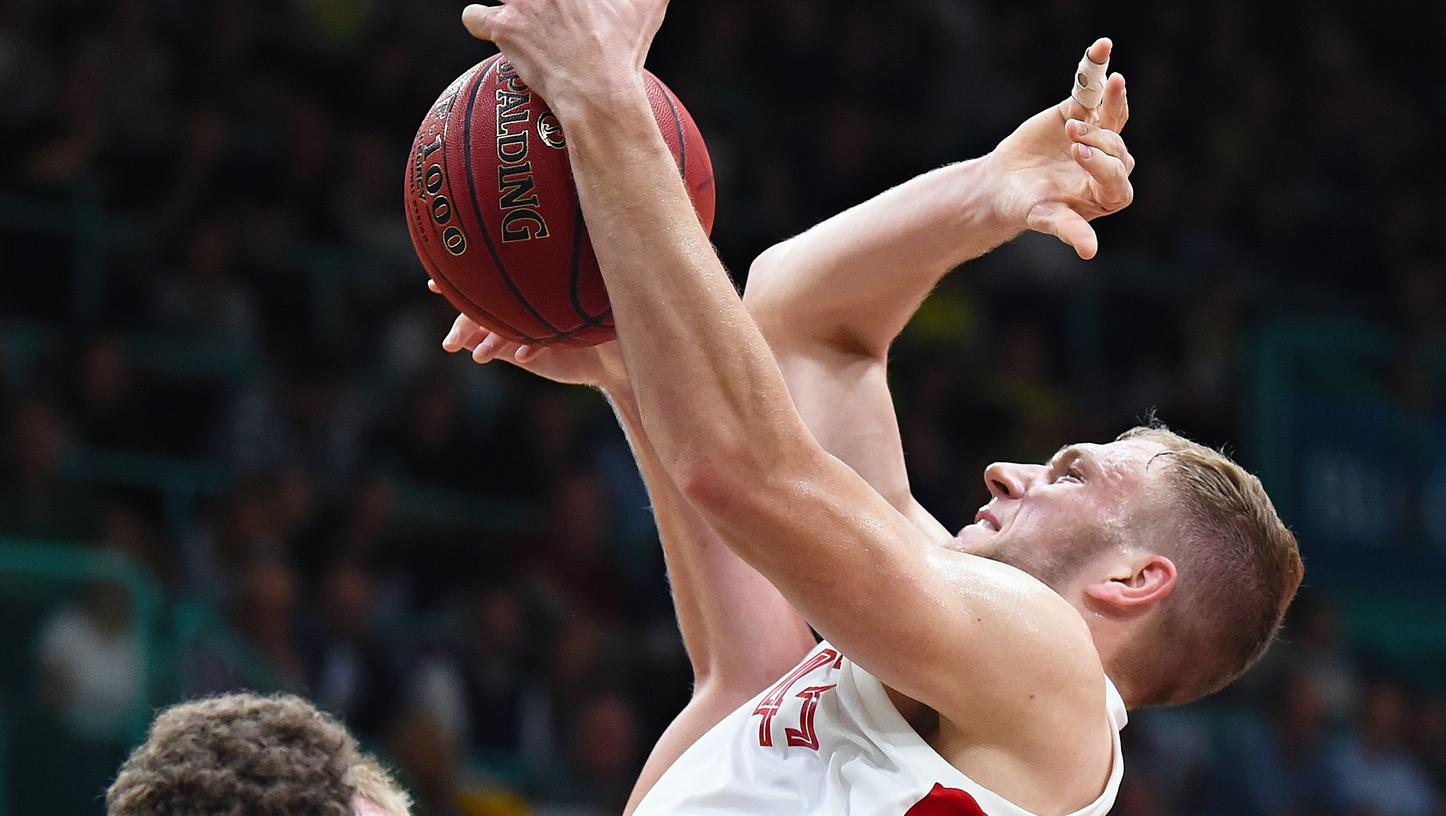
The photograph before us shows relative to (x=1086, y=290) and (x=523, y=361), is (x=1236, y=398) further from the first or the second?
(x=523, y=361)

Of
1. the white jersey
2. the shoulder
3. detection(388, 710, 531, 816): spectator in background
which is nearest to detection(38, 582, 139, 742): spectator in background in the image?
detection(388, 710, 531, 816): spectator in background

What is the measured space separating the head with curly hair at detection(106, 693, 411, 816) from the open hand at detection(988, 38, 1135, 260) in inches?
49.7

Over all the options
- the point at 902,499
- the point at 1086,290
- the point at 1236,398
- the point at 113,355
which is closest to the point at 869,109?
the point at 1086,290

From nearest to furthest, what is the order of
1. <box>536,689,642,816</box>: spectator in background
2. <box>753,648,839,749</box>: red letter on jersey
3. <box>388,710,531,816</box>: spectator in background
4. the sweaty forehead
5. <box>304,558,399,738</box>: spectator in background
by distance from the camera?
<box>753,648,839,749</box>: red letter on jersey, the sweaty forehead, <box>388,710,531,816</box>: spectator in background, <box>304,558,399,738</box>: spectator in background, <box>536,689,642,816</box>: spectator in background

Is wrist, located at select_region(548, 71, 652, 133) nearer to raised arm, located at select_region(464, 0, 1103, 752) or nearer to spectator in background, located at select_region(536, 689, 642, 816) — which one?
raised arm, located at select_region(464, 0, 1103, 752)

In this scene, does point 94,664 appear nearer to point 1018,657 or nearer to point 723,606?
point 723,606

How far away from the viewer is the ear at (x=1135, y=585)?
2.75 meters

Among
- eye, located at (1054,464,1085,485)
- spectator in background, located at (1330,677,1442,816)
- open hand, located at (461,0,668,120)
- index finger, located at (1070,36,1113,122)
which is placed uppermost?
open hand, located at (461,0,668,120)

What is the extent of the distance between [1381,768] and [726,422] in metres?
7.90

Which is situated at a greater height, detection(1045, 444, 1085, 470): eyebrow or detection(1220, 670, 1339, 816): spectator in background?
detection(1045, 444, 1085, 470): eyebrow

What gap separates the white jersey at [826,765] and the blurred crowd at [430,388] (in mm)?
3528

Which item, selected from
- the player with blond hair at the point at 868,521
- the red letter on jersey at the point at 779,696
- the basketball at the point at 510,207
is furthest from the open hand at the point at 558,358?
the red letter on jersey at the point at 779,696

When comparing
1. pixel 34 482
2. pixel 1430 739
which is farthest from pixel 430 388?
pixel 1430 739

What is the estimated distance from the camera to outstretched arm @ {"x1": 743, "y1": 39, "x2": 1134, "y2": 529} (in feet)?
9.48
